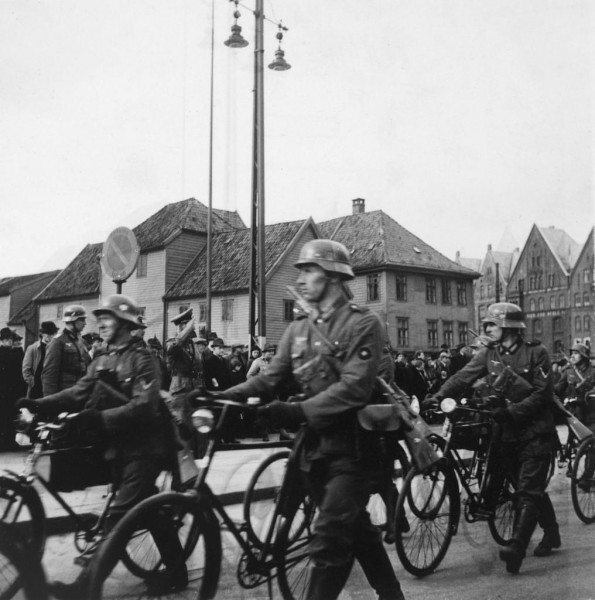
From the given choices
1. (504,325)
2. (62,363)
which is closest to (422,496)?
(504,325)

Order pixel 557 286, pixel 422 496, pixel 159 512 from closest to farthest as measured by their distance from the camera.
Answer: pixel 159 512, pixel 422 496, pixel 557 286

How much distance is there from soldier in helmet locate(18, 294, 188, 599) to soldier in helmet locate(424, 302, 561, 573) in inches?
97.7

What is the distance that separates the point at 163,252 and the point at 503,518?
39199 mm

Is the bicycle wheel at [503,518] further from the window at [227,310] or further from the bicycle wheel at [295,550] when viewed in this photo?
the window at [227,310]

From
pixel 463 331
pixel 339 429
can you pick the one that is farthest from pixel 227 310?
pixel 339 429

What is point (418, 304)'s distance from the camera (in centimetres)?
4806

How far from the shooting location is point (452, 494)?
581 centimetres

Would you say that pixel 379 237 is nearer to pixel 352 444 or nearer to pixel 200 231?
pixel 200 231

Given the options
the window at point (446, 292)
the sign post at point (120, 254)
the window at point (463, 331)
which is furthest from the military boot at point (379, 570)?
the window at point (463, 331)

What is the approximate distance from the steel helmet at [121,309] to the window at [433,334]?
146 feet

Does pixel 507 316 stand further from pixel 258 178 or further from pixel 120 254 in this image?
pixel 258 178

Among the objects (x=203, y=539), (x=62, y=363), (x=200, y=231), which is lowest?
(x=203, y=539)

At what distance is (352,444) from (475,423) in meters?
2.53

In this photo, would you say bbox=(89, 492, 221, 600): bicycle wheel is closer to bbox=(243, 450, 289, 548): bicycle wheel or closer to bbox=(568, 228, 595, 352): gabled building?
bbox=(243, 450, 289, 548): bicycle wheel
